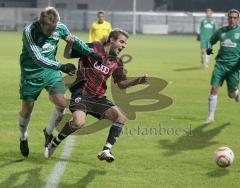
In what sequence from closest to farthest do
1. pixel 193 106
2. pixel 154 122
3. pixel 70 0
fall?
1. pixel 154 122
2. pixel 193 106
3. pixel 70 0

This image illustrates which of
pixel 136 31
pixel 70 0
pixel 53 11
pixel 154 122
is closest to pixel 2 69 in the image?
pixel 154 122

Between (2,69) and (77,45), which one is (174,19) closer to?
(2,69)

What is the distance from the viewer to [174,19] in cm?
5931

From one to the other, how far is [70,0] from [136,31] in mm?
9398

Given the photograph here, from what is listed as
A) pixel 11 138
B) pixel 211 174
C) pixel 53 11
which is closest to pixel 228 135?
pixel 211 174

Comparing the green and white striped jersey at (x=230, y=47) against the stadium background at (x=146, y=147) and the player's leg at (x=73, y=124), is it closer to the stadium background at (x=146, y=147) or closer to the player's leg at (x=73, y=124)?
the stadium background at (x=146, y=147)

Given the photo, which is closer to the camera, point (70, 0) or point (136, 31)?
point (136, 31)

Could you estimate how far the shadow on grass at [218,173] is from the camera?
7.62m

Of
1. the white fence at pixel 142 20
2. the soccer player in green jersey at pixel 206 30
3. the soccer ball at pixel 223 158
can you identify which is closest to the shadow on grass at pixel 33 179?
the soccer ball at pixel 223 158

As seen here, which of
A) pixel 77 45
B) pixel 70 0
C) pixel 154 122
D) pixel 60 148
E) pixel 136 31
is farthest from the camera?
pixel 70 0

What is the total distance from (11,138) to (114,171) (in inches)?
101

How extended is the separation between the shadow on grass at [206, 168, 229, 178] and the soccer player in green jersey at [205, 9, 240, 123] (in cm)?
379

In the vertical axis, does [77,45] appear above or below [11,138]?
above

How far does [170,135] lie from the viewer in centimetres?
1034
